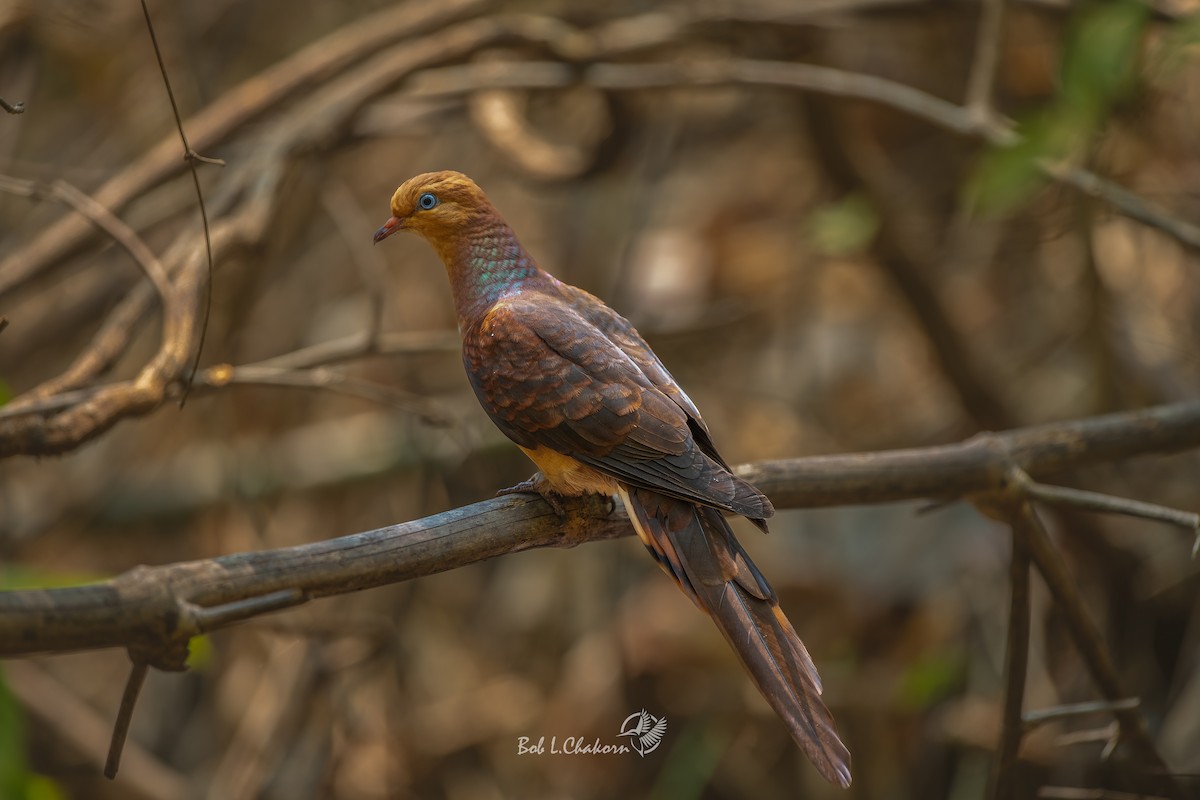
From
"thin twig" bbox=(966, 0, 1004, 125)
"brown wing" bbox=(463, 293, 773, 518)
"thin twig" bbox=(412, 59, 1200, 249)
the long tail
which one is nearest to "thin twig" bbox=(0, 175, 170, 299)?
"brown wing" bbox=(463, 293, 773, 518)

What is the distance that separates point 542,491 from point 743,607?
1.88 ft

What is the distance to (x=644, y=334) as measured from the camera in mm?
5695

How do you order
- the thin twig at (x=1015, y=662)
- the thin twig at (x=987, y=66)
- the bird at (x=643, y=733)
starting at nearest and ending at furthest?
the thin twig at (x=1015, y=662) < the bird at (x=643, y=733) < the thin twig at (x=987, y=66)

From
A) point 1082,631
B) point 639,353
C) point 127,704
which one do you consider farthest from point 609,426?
point 1082,631

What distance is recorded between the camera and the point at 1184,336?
5.74 metres

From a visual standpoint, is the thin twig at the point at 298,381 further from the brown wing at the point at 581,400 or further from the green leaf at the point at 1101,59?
the green leaf at the point at 1101,59

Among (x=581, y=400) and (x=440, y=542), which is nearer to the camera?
(x=440, y=542)

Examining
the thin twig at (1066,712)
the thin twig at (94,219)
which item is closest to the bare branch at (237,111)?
the thin twig at (94,219)

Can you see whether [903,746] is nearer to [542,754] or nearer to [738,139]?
[542,754]

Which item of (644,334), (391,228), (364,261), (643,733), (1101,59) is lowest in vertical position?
(643,733)

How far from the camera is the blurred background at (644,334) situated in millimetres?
4934

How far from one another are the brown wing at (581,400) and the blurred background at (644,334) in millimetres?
880

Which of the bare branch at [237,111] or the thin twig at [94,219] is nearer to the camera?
the thin twig at [94,219]

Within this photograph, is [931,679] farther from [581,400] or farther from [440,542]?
[440,542]
